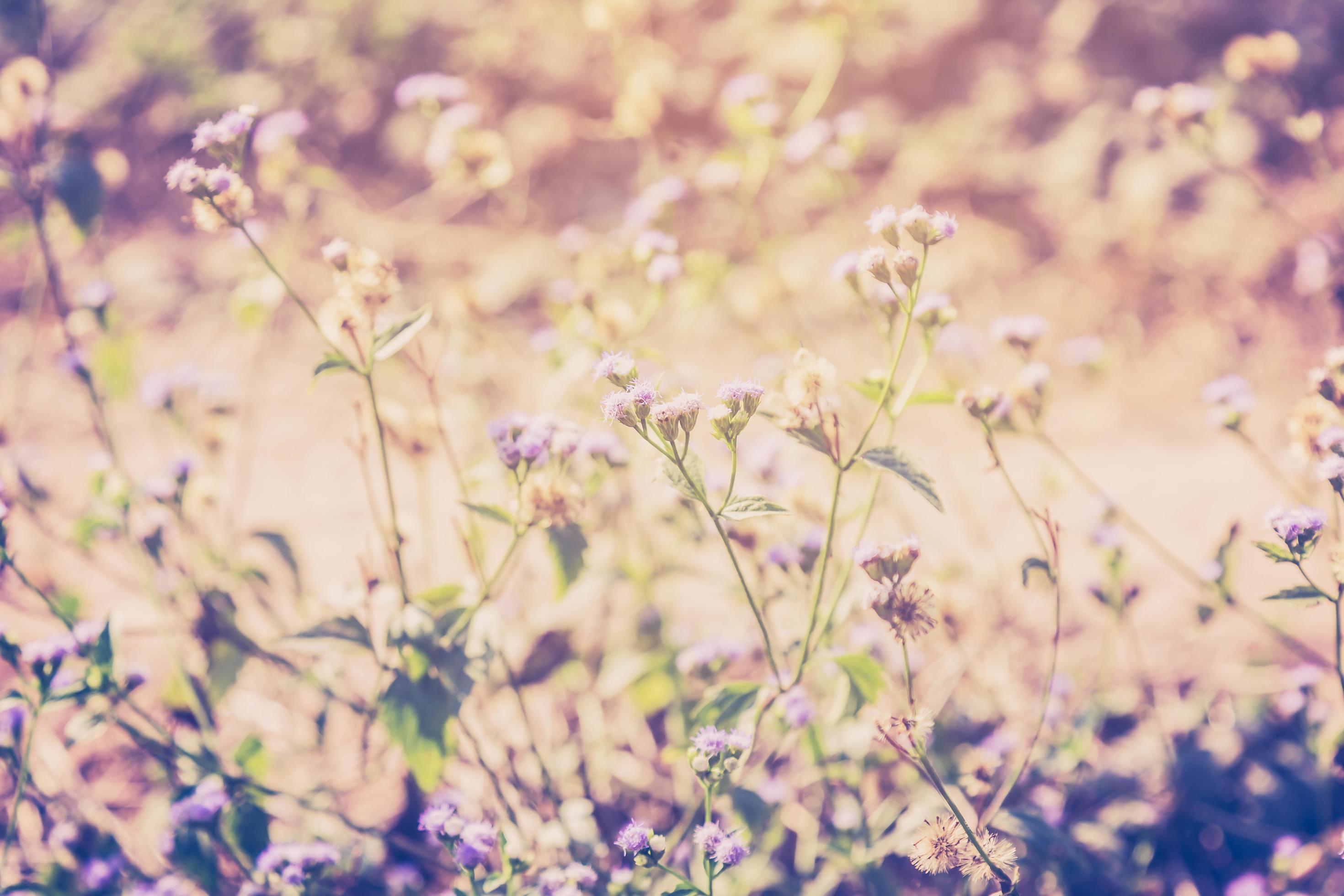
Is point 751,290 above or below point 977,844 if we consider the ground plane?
above

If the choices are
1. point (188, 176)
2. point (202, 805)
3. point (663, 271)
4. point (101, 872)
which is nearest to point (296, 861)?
point (202, 805)

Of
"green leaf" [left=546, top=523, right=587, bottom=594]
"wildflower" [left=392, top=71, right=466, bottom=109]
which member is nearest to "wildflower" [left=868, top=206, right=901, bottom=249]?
"green leaf" [left=546, top=523, right=587, bottom=594]

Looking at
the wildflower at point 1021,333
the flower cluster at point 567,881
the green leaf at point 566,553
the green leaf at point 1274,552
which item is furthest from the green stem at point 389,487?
the green leaf at point 1274,552

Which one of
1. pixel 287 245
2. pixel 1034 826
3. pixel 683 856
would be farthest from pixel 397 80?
pixel 1034 826

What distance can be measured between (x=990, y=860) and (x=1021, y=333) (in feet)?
4.27

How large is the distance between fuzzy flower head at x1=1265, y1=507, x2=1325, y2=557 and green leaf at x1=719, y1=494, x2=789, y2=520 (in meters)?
1.01

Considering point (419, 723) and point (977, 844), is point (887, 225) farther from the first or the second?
point (419, 723)

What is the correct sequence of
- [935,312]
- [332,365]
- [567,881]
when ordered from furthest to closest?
[935,312], [567,881], [332,365]

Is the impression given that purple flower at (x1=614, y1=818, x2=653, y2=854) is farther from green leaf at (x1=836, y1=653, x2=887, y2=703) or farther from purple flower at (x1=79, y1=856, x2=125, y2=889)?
purple flower at (x1=79, y1=856, x2=125, y2=889)

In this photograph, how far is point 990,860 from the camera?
1.79m

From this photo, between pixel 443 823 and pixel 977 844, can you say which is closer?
pixel 977 844

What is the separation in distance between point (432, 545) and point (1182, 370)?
368 cm

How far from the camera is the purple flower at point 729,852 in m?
1.79

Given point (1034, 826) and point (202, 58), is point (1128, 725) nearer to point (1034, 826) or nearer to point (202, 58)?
point (1034, 826)
